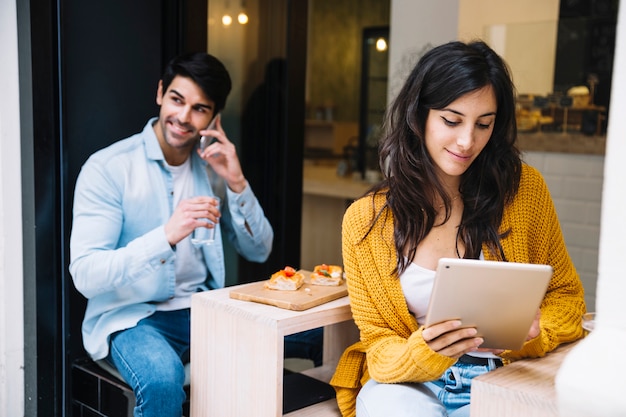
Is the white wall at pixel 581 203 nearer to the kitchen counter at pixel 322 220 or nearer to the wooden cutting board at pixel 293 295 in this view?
the kitchen counter at pixel 322 220

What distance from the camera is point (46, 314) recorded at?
246cm

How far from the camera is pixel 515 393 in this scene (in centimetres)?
147

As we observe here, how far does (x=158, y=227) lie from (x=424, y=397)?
1115 mm

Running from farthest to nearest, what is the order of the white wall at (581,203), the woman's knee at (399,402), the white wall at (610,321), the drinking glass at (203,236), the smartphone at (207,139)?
the white wall at (581,203)
the smartphone at (207,139)
the drinking glass at (203,236)
the woman's knee at (399,402)
the white wall at (610,321)

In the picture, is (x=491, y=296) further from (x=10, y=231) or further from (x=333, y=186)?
(x=333, y=186)

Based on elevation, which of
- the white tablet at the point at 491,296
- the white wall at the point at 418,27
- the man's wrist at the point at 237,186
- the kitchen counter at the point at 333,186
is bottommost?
the kitchen counter at the point at 333,186

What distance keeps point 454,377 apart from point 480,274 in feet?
1.64

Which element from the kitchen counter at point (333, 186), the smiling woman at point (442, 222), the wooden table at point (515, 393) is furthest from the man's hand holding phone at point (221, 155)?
the kitchen counter at point (333, 186)

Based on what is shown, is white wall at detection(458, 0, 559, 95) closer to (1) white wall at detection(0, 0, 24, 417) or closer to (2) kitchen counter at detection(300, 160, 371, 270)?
(2) kitchen counter at detection(300, 160, 371, 270)

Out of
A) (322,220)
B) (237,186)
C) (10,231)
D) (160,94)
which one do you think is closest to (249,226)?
(237,186)

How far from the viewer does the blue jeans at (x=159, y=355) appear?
2.14m

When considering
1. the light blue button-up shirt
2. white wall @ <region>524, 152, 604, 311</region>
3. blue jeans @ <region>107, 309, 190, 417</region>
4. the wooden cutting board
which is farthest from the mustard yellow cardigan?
white wall @ <region>524, 152, 604, 311</region>

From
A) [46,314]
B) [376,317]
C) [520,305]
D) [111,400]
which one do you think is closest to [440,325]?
[520,305]

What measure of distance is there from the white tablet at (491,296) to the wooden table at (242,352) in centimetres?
43
